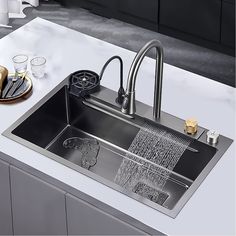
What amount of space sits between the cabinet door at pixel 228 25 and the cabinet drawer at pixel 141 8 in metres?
0.49

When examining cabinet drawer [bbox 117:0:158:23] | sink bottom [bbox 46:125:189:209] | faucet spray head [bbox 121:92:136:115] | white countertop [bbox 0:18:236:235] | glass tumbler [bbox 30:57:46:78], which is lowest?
cabinet drawer [bbox 117:0:158:23]

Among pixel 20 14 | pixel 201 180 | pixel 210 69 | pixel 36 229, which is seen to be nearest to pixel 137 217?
pixel 201 180

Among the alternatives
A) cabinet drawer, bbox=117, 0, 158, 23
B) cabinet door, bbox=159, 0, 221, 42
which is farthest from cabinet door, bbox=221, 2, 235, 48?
cabinet drawer, bbox=117, 0, 158, 23

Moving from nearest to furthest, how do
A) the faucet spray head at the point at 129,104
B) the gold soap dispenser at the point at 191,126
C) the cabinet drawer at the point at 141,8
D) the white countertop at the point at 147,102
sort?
1. the white countertop at the point at 147,102
2. the faucet spray head at the point at 129,104
3. the gold soap dispenser at the point at 191,126
4. the cabinet drawer at the point at 141,8

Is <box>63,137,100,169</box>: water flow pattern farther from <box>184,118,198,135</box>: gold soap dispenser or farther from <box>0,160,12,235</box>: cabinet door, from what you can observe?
<box>184,118,198,135</box>: gold soap dispenser

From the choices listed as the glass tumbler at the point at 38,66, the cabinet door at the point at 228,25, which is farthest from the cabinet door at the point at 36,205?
the cabinet door at the point at 228,25

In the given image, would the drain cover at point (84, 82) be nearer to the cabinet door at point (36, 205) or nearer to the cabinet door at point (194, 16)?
the cabinet door at point (36, 205)

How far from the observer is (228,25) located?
16.0 ft

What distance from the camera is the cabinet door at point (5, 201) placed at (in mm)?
3154

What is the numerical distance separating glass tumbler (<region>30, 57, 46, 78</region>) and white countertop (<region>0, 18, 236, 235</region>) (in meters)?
0.03

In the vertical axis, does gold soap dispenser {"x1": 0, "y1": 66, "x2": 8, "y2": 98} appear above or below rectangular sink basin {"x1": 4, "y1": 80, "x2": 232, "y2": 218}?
above

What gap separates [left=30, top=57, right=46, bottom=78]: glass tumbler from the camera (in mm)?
3449

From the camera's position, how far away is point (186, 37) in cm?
514

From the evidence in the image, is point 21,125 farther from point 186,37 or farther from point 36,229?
point 186,37
